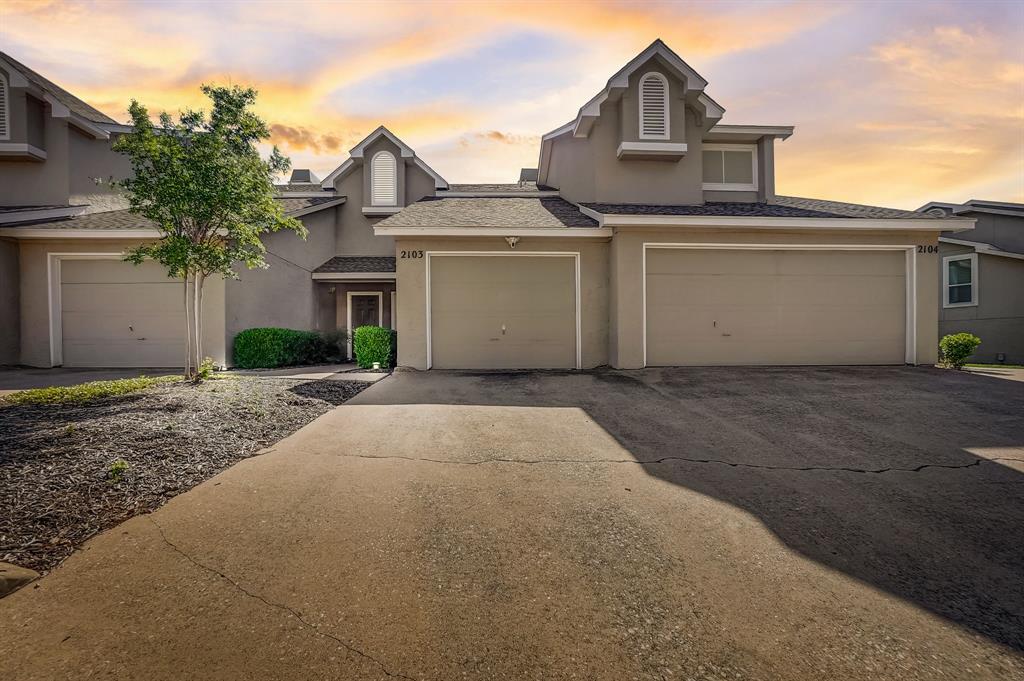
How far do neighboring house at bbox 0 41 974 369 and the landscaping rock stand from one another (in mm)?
7485

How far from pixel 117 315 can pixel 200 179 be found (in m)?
7.03

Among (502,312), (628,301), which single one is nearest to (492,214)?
(502,312)

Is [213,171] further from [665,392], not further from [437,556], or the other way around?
[665,392]

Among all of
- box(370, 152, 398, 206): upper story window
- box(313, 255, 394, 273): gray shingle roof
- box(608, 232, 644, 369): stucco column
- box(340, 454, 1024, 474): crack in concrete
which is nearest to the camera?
box(340, 454, 1024, 474): crack in concrete

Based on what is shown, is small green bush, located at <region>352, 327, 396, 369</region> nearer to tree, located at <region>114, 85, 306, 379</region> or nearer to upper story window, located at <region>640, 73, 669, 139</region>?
tree, located at <region>114, 85, 306, 379</region>

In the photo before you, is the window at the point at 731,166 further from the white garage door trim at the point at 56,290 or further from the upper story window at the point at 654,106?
the white garage door trim at the point at 56,290

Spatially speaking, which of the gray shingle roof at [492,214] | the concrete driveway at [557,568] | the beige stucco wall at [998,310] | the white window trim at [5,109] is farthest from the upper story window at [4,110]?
the beige stucco wall at [998,310]

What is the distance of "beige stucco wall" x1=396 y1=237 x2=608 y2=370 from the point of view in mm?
9859

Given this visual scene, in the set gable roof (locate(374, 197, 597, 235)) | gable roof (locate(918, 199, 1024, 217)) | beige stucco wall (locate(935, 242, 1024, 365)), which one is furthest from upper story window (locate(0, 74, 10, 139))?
gable roof (locate(918, 199, 1024, 217))

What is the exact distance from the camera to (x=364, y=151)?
15578 mm

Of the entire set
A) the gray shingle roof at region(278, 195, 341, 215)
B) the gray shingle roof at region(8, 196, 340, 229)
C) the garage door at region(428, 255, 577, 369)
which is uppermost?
the gray shingle roof at region(278, 195, 341, 215)

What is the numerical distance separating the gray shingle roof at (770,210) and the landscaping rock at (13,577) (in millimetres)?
9595

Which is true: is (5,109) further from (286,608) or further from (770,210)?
(770,210)

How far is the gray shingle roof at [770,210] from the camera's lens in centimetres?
1013
